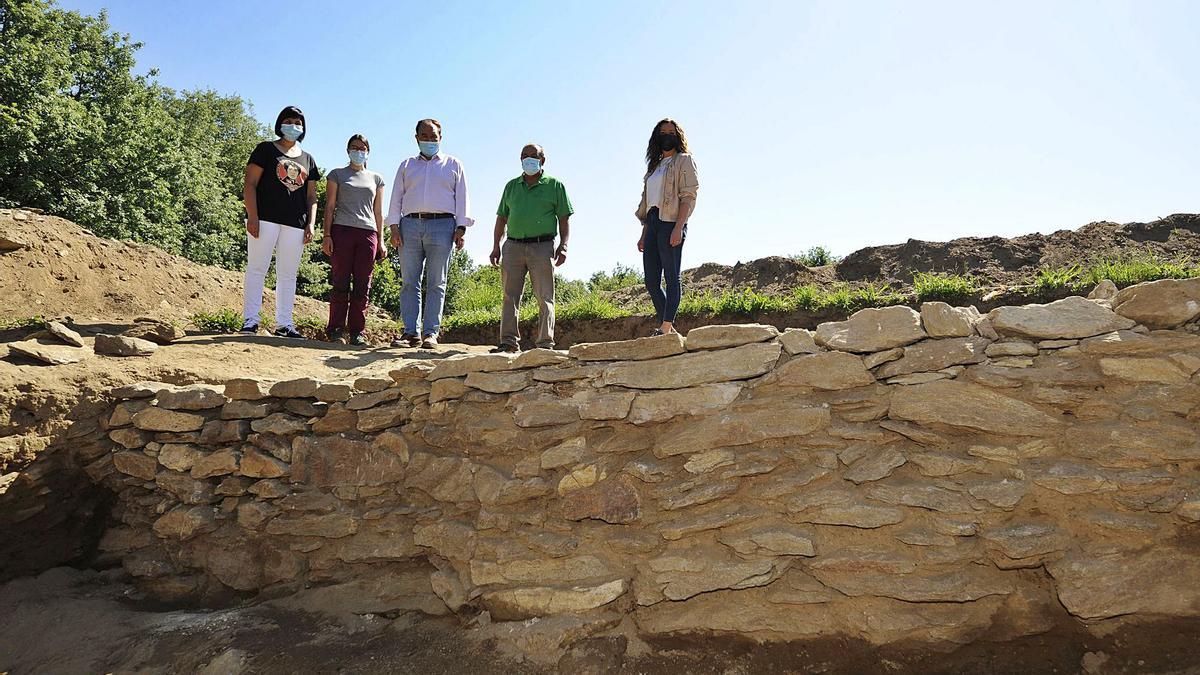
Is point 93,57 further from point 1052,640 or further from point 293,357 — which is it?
point 1052,640

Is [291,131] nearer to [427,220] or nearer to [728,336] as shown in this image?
[427,220]

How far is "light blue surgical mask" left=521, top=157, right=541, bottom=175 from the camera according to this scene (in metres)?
Result: 5.55

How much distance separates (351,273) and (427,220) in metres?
0.90

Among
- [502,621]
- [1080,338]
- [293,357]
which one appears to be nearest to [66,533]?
[293,357]

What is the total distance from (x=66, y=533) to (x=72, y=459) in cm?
52

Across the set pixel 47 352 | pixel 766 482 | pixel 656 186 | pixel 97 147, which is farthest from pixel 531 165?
pixel 97 147

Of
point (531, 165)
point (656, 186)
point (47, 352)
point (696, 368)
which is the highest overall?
point (531, 165)

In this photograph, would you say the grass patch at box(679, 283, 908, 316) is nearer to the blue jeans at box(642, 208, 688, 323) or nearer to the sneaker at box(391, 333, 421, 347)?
the blue jeans at box(642, 208, 688, 323)

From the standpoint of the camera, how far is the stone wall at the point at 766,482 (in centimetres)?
306

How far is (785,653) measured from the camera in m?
3.23

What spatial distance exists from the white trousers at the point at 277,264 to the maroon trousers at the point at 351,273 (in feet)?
1.14

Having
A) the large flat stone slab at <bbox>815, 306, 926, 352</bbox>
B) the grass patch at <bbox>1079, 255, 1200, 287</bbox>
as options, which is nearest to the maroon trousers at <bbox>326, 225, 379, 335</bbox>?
the large flat stone slab at <bbox>815, 306, 926, 352</bbox>

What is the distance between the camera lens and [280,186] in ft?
19.4

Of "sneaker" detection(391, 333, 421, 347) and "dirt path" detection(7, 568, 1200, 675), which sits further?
"sneaker" detection(391, 333, 421, 347)
